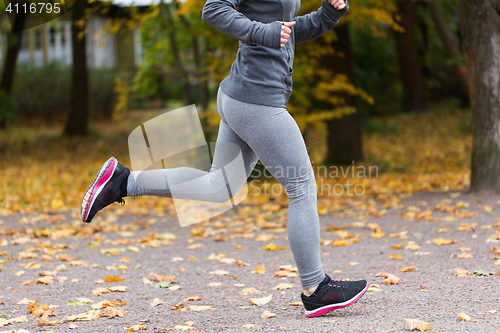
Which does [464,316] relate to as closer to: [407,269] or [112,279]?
[407,269]

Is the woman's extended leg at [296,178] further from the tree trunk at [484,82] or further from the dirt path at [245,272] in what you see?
the tree trunk at [484,82]

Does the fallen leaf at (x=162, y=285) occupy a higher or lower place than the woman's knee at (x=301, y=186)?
lower

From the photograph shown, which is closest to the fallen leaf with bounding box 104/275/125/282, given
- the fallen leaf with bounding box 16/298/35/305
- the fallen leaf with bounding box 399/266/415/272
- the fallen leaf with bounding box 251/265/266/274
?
the fallen leaf with bounding box 16/298/35/305

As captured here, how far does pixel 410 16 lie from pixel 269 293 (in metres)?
17.0

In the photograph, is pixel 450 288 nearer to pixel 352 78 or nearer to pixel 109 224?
pixel 109 224

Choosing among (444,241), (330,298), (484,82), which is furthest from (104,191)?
(484,82)

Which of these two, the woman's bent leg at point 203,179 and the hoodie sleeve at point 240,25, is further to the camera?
the woman's bent leg at point 203,179

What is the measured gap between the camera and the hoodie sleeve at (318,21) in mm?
2545

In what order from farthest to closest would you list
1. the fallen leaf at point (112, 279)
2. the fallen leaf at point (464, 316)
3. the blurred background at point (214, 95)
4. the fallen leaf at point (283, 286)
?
the blurred background at point (214, 95), the fallen leaf at point (112, 279), the fallen leaf at point (283, 286), the fallen leaf at point (464, 316)

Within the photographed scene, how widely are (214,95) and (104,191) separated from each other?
37.6 feet

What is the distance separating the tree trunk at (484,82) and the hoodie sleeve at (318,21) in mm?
3710

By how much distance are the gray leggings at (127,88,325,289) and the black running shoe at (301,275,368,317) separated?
6 centimetres

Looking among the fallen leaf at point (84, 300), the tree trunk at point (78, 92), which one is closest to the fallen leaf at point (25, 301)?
the fallen leaf at point (84, 300)

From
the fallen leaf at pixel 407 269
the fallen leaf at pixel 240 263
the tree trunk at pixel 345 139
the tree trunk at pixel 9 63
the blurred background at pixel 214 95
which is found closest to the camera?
the fallen leaf at pixel 407 269
